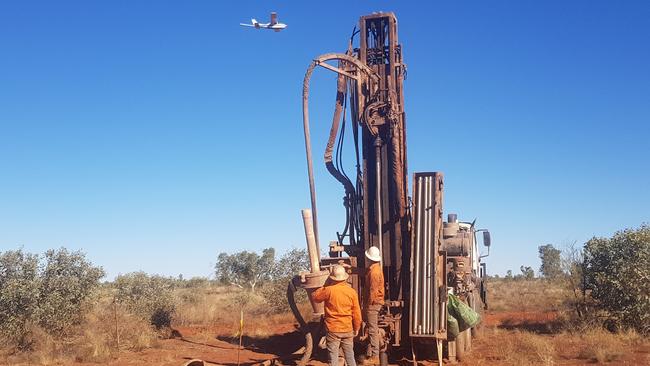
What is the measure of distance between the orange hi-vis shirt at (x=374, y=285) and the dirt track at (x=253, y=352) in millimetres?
1793

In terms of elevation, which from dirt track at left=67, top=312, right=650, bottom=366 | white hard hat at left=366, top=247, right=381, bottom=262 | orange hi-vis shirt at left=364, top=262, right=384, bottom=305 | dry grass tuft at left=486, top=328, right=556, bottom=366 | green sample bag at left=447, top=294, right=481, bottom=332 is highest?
white hard hat at left=366, top=247, right=381, bottom=262

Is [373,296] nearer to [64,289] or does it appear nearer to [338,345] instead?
[338,345]

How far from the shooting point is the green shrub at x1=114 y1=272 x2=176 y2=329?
17.9 meters

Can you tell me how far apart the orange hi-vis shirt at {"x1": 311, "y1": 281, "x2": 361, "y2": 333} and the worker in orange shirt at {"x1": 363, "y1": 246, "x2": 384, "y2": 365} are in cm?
94

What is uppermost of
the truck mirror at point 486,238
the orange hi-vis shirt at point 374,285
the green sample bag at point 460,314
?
the truck mirror at point 486,238

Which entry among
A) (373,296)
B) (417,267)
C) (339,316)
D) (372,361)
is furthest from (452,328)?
(339,316)

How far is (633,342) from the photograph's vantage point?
44.6 ft

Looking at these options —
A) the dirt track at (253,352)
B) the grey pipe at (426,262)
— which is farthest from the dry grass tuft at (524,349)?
the grey pipe at (426,262)

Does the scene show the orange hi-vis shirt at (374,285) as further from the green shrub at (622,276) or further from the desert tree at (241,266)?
the desert tree at (241,266)

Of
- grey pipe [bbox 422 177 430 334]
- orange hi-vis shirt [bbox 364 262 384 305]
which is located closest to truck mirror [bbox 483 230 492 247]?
grey pipe [bbox 422 177 430 334]

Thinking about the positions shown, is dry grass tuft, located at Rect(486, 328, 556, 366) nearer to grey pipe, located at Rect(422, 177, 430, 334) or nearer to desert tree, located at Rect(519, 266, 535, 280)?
grey pipe, located at Rect(422, 177, 430, 334)

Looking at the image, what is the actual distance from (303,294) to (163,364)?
10356 mm

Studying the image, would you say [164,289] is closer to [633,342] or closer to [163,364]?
[163,364]

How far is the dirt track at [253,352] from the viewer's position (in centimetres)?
1152
